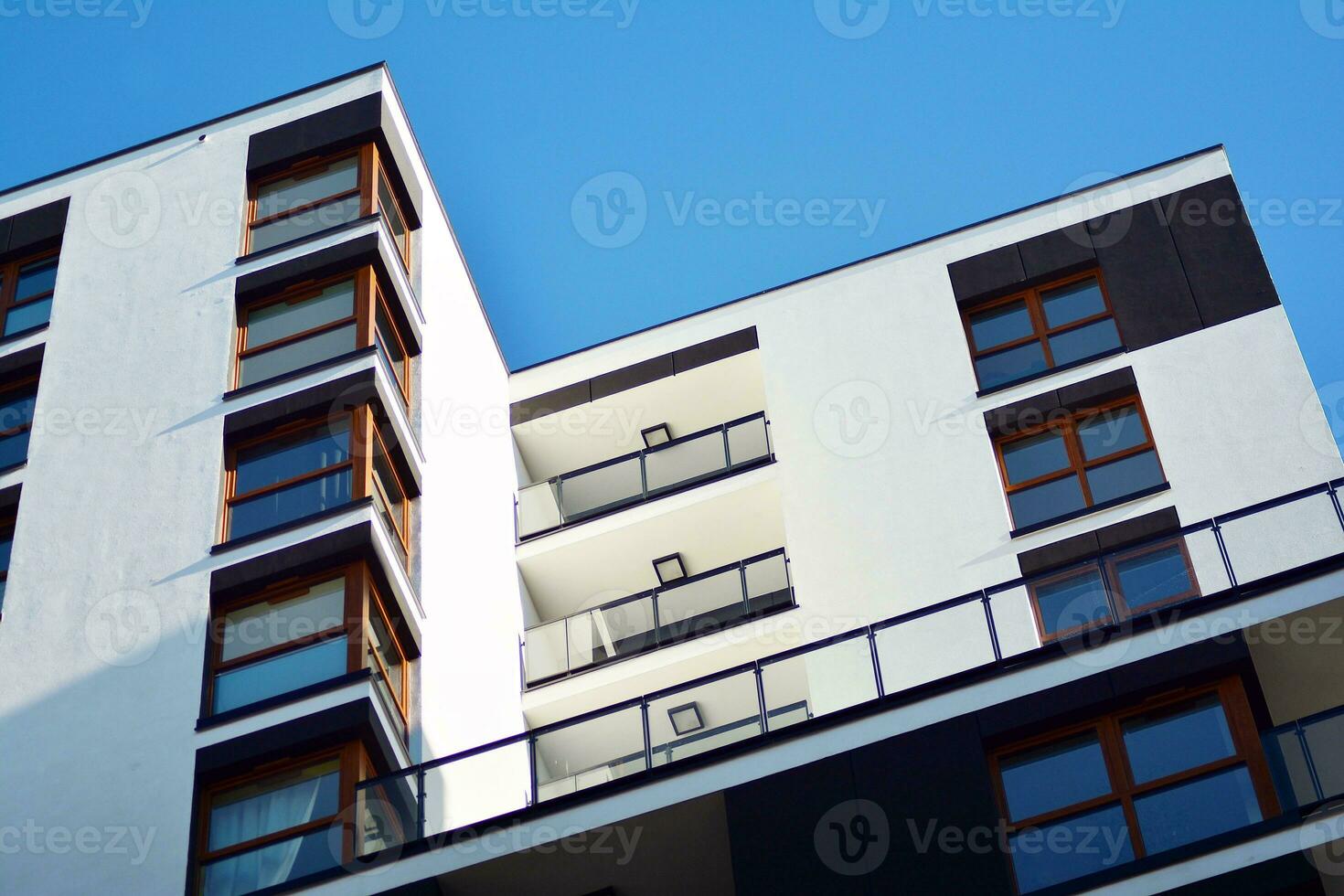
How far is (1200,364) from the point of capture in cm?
2219

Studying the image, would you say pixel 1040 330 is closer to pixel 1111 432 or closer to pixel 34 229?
pixel 1111 432

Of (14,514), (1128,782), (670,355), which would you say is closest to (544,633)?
(670,355)

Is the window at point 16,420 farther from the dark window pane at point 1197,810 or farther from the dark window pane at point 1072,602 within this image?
the dark window pane at point 1197,810

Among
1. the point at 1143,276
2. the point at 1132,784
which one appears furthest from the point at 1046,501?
the point at 1132,784

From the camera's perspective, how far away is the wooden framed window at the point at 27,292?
933 inches

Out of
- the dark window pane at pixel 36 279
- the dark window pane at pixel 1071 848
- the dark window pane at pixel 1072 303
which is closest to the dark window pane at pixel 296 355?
the dark window pane at pixel 36 279

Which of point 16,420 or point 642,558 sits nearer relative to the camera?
point 16,420

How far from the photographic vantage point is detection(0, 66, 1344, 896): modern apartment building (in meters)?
15.0

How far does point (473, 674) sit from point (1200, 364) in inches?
383

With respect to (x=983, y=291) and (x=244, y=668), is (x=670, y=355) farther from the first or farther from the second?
(x=244, y=668)

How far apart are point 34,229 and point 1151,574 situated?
15.9 metres

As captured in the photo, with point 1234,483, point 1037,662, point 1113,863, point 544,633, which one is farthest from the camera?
point 544,633

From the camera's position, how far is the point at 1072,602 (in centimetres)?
1728

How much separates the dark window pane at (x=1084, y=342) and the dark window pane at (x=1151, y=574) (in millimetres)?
6539
